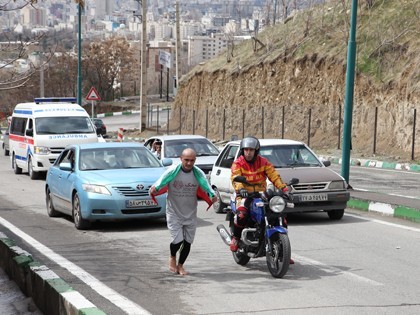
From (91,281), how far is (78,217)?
5.24 m

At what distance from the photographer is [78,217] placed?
16.1 meters

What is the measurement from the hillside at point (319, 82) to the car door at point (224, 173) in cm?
1949

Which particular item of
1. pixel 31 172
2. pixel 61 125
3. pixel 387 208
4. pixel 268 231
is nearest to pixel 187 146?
pixel 61 125

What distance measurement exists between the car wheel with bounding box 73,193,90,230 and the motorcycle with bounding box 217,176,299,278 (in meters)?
4.72

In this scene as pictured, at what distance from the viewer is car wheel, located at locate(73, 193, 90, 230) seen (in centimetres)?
1598

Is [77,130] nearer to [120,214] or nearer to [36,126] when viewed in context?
[36,126]

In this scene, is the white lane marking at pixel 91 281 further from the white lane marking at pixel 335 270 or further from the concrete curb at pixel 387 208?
the concrete curb at pixel 387 208

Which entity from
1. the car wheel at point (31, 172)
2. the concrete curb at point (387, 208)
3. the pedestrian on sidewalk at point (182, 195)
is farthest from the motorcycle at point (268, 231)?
the car wheel at point (31, 172)

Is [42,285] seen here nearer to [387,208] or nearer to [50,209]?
[50,209]

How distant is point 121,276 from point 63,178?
633cm

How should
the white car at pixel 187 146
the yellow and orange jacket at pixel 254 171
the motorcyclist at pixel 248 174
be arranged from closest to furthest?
the motorcyclist at pixel 248 174
the yellow and orange jacket at pixel 254 171
the white car at pixel 187 146

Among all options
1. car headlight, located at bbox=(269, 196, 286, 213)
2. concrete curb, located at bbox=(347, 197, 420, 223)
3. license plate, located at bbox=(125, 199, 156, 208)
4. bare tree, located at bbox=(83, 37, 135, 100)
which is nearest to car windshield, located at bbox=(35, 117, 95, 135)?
concrete curb, located at bbox=(347, 197, 420, 223)

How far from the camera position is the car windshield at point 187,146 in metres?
23.4

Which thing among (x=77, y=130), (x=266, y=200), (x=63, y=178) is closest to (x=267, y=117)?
(x=77, y=130)
